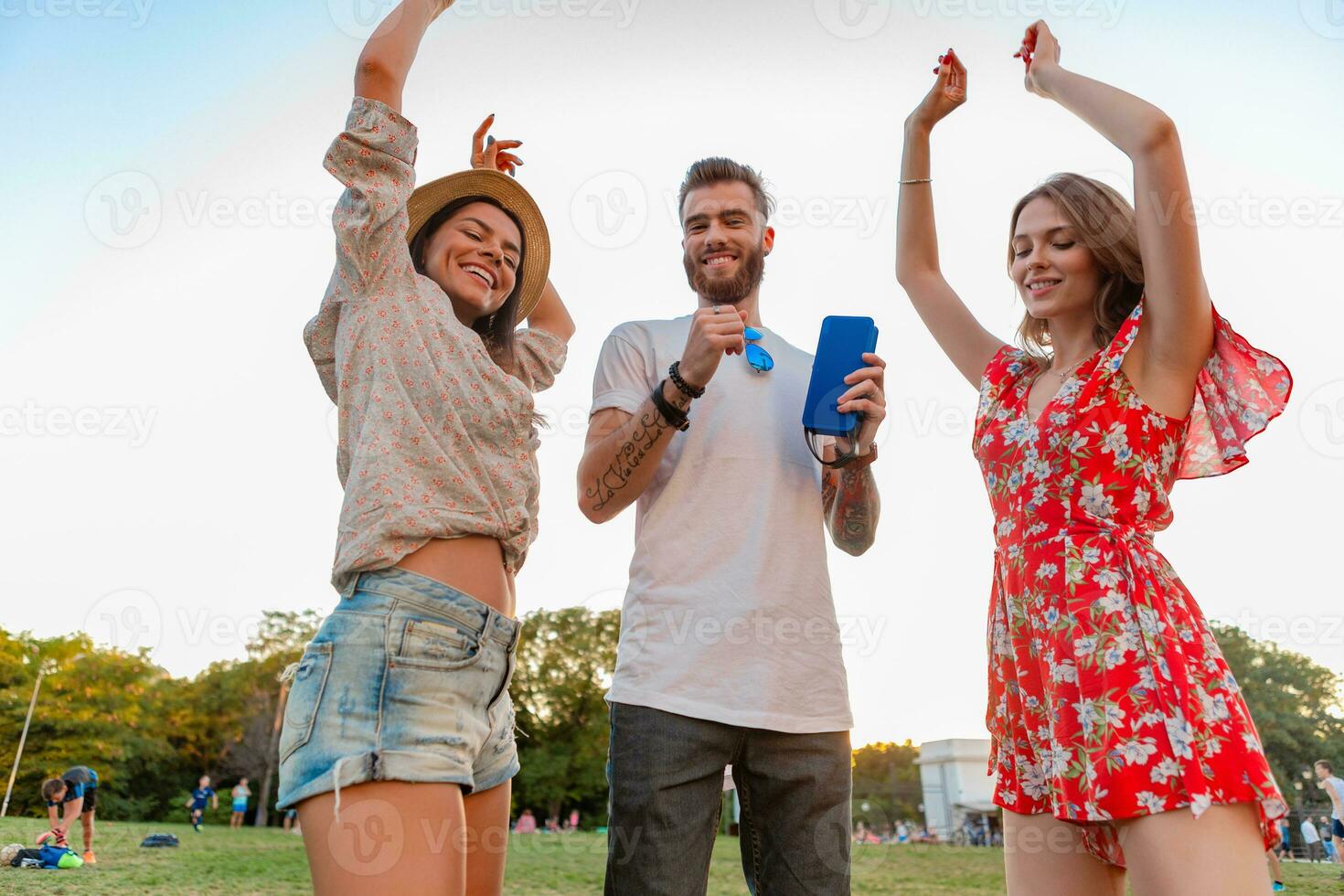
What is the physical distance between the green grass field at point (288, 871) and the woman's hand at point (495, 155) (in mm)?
8982

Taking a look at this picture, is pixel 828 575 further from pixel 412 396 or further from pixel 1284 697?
pixel 1284 697

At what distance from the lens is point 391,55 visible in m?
2.32

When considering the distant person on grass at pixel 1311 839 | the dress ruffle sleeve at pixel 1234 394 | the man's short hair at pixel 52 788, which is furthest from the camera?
the distant person on grass at pixel 1311 839

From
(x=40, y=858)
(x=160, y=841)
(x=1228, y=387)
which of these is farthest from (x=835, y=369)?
(x=160, y=841)

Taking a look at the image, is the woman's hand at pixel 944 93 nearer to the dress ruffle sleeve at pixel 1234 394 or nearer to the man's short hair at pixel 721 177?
the man's short hair at pixel 721 177

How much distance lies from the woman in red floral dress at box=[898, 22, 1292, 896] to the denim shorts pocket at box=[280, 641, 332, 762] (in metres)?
1.64

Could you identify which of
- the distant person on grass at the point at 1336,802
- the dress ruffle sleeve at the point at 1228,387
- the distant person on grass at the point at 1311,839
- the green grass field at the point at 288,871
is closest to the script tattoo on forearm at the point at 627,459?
the dress ruffle sleeve at the point at 1228,387

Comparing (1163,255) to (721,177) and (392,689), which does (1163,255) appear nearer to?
(721,177)

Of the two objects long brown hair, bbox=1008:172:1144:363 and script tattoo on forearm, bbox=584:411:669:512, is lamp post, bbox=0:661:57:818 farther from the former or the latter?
long brown hair, bbox=1008:172:1144:363

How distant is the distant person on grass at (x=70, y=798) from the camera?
12117 millimetres

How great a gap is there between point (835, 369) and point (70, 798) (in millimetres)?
13675

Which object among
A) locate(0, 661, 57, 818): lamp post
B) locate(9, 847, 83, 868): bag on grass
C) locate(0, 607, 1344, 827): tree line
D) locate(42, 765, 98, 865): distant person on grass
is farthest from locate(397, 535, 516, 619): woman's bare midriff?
locate(0, 607, 1344, 827): tree line

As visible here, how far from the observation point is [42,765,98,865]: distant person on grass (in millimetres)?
12117

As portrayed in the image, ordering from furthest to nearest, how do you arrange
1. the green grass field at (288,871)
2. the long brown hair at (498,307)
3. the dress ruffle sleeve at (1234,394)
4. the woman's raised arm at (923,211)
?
1. the green grass field at (288,871)
2. the woman's raised arm at (923,211)
3. the long brown hair at (498,307)
4. the dress ruffle sleeve at (1234,394)
